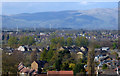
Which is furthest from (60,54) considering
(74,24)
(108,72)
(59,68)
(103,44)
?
(74,24)

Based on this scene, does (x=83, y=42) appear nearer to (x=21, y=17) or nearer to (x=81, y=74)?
(x=81, y=74)

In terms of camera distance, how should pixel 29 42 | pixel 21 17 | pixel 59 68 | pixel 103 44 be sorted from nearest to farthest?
1. pixel 59 68
2. pixel 103 44
3. pixel 29 42
4. pixel 21 17

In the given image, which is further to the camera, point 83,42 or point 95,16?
point 95,16

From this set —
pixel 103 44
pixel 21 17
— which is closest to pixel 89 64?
pixel 103 44

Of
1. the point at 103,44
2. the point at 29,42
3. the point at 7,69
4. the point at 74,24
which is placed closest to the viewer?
the point at 7,69

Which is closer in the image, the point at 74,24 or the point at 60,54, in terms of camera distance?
the point at 60,54

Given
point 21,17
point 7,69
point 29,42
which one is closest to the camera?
point 7,69

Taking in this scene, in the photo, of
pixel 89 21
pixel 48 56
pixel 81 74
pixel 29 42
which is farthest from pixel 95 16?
pixel 81 74

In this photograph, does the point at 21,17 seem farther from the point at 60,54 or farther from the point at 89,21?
the point at 60,54

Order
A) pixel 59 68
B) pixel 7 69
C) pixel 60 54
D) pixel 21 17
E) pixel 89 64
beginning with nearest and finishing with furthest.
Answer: pixel 7 69
pixel 89 64
pixel 59 68
pixel 60 54
pixel 21 17
